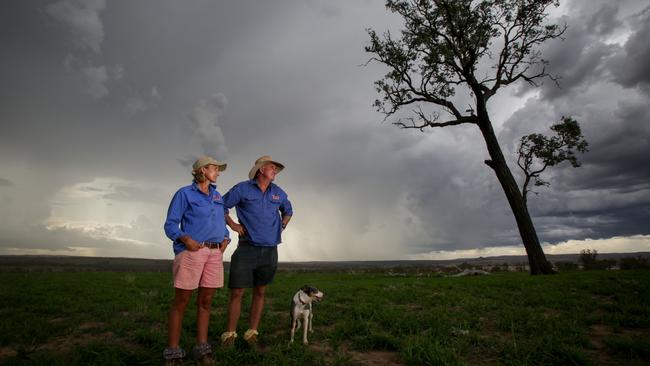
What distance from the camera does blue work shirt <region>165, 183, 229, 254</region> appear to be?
538 centimetres

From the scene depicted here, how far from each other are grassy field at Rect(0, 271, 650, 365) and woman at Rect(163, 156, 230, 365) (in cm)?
64

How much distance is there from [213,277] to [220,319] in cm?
343

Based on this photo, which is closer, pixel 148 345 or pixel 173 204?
pixel 173 204

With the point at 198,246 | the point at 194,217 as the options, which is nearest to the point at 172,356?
the point at 198,246

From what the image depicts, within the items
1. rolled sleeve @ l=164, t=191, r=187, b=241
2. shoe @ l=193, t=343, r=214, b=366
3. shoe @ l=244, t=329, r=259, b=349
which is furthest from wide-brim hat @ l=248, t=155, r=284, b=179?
shoe @ l=193, t=343, r=214, b=366

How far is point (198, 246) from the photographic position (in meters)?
5.44

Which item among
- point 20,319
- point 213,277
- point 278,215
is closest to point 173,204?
point 213,277

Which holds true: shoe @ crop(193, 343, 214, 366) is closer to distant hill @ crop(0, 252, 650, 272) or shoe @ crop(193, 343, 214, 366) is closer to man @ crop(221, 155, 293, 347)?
man @ crop(221, 155, 293, 347)

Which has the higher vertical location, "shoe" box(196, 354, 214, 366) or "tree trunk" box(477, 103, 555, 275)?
"tree trunk" box(477, 103, 555, 275)

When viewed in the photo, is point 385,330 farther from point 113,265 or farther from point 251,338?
point 113,265

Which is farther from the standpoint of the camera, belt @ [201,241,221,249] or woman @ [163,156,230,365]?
belt @ [201,241,221,249]

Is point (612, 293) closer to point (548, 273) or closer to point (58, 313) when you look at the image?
point (548, 273)

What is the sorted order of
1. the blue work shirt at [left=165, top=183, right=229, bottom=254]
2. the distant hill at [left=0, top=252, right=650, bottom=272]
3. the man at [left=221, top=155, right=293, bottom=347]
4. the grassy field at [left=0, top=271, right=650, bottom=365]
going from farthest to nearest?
the distant hill at [left=0, top=252, right=650, bottom=272]
the man at [left=221, top=155, right=293, bottom=347]
the grassy field at [left=0, top=271, right=650, bottom=365]
the blue work shirt at [left=165, top=183, right=229, bottom=254]

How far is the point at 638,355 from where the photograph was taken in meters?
5.61
